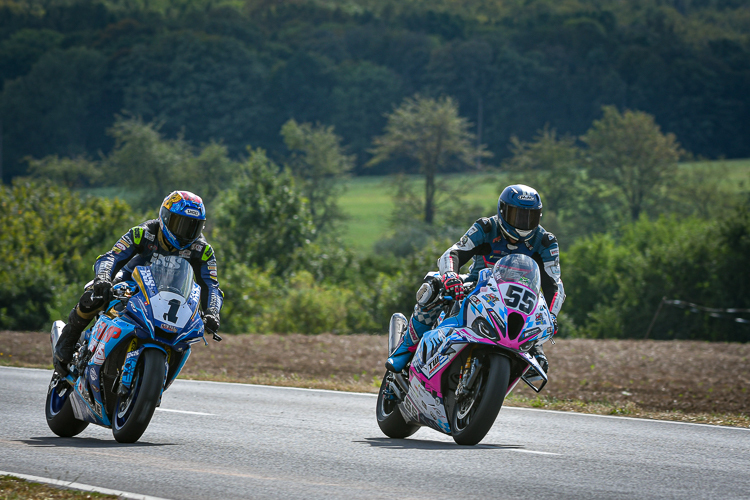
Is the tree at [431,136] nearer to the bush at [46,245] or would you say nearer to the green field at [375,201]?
the green field at [375,201]

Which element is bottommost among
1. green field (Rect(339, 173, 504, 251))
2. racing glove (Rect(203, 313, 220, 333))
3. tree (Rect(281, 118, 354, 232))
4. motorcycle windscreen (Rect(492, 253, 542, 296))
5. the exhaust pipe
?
green field (Rect(339, 173, 504, 251))

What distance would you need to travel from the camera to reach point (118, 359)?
8.06m

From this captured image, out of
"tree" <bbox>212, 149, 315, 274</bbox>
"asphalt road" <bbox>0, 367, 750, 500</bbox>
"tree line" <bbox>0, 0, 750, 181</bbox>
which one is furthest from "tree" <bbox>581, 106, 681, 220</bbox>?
"asphalt road" <bbox>0, 367, 750, 500</bbox>

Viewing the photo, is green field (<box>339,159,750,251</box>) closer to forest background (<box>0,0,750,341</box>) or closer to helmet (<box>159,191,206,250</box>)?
forest background (<box>0,0,750,341</box>)

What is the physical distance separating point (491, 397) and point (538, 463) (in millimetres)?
625

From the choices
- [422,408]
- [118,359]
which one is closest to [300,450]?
[422,408]

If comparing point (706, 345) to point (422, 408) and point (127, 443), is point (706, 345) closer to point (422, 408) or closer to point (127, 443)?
point (422, 408)

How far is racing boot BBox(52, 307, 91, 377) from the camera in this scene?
864 cm

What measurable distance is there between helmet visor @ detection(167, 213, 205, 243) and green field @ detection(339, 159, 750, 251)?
6783 cm

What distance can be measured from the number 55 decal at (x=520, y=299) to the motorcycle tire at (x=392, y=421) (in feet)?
5.78

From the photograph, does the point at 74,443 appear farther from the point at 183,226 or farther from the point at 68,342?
the point at 183,226

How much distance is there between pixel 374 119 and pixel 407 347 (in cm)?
10766

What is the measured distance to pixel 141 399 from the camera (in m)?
7.59

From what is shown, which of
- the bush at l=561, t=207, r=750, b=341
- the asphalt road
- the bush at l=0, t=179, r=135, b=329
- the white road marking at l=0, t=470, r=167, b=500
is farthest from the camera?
the bush at l=561, t=207, r=750, b=341
